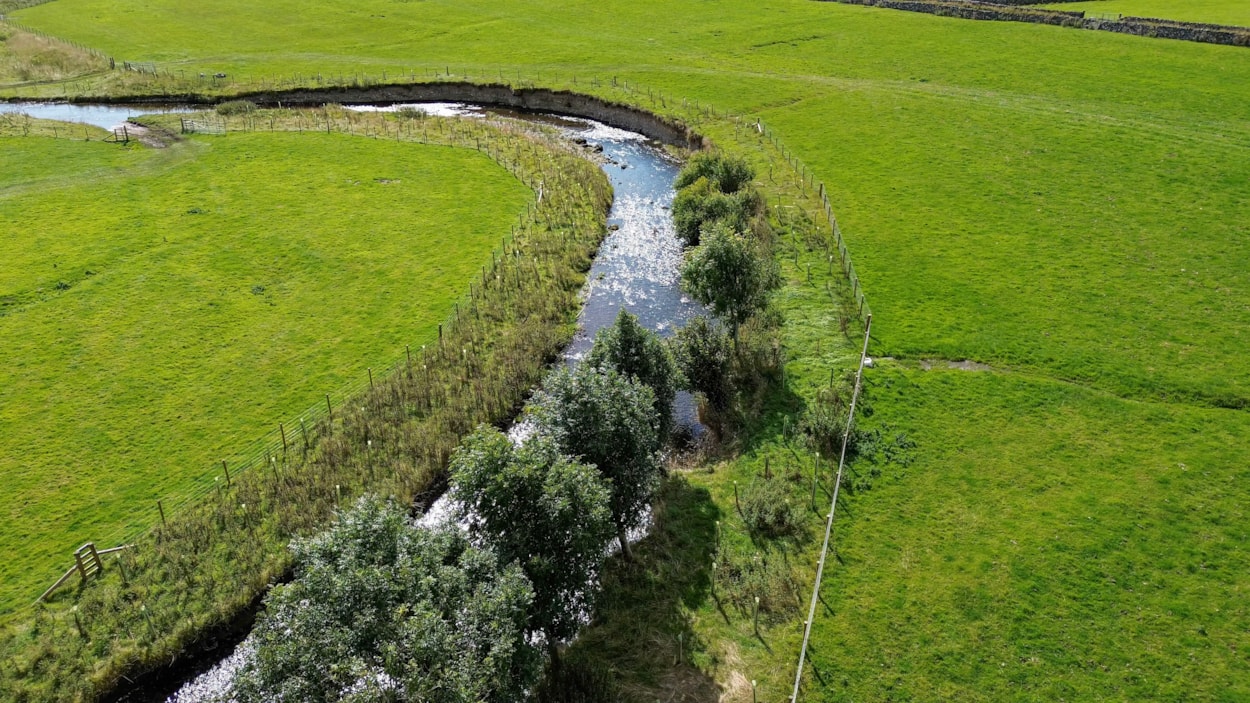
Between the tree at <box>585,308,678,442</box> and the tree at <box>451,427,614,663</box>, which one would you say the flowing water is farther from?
the tree at <box>451,427,614,663</box>

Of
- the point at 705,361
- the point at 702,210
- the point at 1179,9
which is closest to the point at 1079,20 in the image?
the point at 1179,9

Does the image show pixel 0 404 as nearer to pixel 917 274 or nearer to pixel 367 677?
pixel 367 677

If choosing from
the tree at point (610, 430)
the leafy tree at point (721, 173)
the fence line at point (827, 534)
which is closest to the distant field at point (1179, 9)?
the leafy tree at point (721, 173)

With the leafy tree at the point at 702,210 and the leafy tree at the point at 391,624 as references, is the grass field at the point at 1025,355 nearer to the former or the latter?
the leafy tree at the point at 391,624

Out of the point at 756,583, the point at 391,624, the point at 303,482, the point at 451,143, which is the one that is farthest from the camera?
the point at 451,143

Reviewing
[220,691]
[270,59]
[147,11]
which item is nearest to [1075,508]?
[220,691]

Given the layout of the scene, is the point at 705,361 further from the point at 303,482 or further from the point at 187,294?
the point at 187,294
